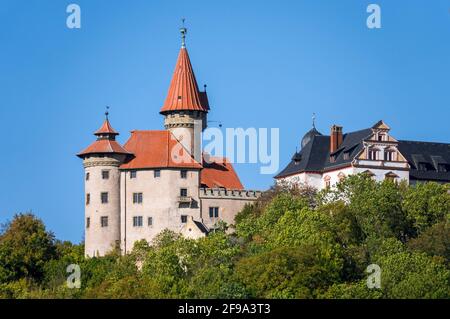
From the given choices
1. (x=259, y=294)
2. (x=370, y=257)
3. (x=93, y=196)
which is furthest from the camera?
(x=93, y=196)

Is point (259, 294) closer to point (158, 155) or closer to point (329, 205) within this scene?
point (329, 205)

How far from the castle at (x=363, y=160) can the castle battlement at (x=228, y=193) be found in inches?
110

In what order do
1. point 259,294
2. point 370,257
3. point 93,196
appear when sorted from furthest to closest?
point 93,196 → point 370,257 → point 259,294

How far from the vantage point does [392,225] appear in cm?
12812

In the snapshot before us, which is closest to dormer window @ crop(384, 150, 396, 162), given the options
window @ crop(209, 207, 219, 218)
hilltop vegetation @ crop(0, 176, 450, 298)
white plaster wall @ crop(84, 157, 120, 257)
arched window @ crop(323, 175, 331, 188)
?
arched window @ crop(323, 175, 331, 188)

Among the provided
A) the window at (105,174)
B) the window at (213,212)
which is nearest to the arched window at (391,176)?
the window at (213,212)

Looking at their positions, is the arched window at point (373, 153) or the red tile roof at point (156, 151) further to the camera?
the arched window at point (373, 153)

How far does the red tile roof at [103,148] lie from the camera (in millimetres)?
137375

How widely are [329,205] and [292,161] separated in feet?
54.1

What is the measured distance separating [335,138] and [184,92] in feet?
38.8

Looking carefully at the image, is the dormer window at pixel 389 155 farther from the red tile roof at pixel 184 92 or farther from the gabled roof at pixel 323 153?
the red tile roof at pixel 184 92
